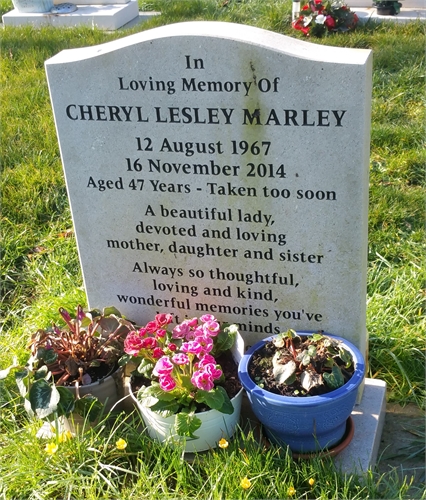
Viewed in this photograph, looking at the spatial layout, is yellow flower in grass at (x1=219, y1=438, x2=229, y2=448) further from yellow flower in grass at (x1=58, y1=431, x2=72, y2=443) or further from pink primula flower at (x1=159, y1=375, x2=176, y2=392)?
yellow flower in grass at (x1=58, y1=431, x2=72, y2=443)

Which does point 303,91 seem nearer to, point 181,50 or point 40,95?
point 181,50

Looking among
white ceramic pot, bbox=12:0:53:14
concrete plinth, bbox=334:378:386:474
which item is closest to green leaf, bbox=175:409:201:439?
concrete plinth, bbox=334:378:386:474

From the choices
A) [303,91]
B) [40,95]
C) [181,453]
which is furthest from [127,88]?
[40,95]

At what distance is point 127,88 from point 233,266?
802 mm

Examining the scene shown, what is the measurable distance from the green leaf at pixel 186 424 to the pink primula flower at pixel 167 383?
9 cm

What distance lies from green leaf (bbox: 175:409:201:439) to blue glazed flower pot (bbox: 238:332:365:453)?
21 cm

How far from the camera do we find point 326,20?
668 centimetres

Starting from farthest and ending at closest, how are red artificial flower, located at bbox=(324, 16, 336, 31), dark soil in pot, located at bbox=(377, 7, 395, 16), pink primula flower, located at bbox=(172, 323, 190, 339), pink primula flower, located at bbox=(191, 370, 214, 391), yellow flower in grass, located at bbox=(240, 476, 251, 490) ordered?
dark soil in pot, located at bbox=(377, 7, 395, 16) < red artificial flower, located at bbox=(324, 16, 336, 31) < pink primula flower, located at bbox=(172, 323, 190, 339) < pink primula flower, located at bbox=(191, 370, 214, 391) < yellow flower in grass, located at bbox=(240, 476, 251, 490)

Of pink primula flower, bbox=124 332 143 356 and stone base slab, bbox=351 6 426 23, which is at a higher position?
stone base slab, bbox=351 6 426 23

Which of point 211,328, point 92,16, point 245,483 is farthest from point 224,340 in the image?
point 92,16

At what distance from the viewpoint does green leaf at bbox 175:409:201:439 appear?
94.0 inches

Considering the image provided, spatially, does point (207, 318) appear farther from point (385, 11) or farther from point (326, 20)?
point (385, 11)

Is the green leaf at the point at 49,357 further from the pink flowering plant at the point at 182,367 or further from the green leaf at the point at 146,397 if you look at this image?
the green leaf at the point at 146,397

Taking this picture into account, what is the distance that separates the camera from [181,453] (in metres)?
2.48
